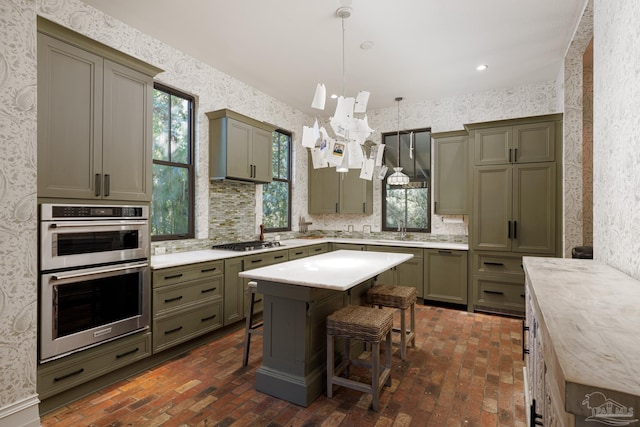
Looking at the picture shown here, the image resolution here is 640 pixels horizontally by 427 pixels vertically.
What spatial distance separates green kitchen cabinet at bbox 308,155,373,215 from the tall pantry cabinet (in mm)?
1782

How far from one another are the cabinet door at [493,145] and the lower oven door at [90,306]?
409 centimetres

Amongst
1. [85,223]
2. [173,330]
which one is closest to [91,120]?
[85,223]

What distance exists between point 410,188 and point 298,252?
7.26 ft

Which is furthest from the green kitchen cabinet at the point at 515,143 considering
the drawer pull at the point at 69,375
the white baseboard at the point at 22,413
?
the white baseboard at the point at 22,413

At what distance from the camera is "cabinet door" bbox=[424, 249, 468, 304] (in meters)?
4.46

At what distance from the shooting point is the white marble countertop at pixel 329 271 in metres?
2.17

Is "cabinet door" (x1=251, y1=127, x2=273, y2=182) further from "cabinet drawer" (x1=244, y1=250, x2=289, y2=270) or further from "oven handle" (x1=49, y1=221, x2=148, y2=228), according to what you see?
"oven handle" (x1=49, y1=221, x2=148, y2=228)

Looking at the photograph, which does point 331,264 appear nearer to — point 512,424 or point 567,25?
point 512,424

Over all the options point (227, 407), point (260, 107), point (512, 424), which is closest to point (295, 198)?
point (260, 107)

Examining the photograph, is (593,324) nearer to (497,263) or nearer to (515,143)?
(497,263)

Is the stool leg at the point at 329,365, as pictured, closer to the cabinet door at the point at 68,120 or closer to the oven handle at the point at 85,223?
the oven handle at the point at 85,223

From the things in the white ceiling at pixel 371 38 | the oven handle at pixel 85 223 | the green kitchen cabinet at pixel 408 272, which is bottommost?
the green kitchen cabinet at pixel 408 272

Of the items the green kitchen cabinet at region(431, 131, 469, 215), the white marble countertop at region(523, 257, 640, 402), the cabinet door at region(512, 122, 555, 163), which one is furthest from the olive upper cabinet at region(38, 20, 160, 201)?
the cabinet door at region(512, 122, 555, 163)

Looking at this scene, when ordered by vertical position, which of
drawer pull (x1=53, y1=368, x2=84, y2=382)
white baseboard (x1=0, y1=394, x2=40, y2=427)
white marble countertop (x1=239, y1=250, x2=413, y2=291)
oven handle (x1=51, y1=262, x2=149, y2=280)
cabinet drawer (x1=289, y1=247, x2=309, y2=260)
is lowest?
white baseboard (x1=0, y1=394, x2=40, y2=427)
